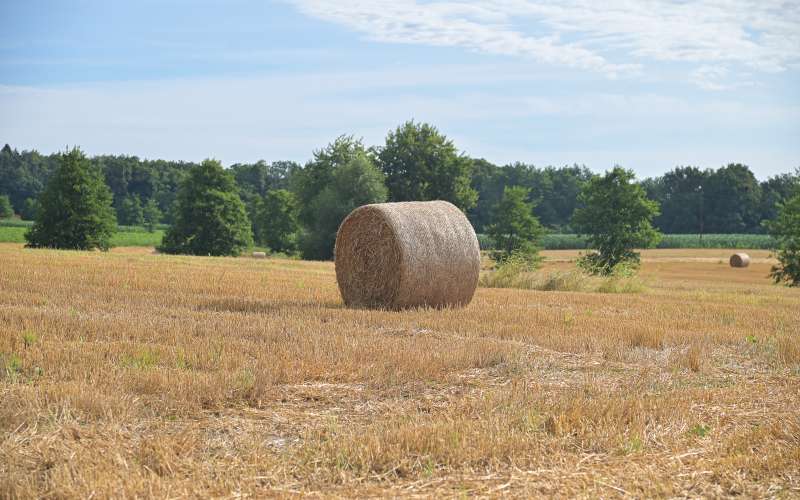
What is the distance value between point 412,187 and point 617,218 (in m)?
15.1

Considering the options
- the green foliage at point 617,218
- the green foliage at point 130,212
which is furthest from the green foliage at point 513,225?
the green foliage at point 130,212

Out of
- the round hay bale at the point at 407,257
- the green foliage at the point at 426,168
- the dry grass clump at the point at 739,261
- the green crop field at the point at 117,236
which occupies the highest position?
the green foliage at the point at 426,168

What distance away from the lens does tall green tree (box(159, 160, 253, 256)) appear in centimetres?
5966

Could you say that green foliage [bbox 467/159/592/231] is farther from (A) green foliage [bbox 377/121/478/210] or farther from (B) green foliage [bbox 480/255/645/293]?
(B) green foliage [bbox 480/255/645/293]

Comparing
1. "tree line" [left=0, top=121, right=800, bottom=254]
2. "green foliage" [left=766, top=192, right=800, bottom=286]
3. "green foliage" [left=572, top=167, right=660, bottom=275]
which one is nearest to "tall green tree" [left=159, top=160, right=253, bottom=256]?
"tree line" [left=0, top=121, right=800, bottom=254]

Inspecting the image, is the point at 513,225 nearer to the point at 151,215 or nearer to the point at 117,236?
the point at 117,236

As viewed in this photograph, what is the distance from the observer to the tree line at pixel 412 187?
208 feet

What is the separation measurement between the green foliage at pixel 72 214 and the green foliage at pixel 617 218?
30.3 meters

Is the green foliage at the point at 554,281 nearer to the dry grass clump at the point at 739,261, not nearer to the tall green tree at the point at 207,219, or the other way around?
the tall green tree at the point at 207,219

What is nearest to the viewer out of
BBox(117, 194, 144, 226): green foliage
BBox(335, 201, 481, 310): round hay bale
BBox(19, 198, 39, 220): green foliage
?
BBox(335, 201, 481, 310): round hay bale

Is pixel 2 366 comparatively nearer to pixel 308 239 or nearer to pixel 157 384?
pixel 157 384

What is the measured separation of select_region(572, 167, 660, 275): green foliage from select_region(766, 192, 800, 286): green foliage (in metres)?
7.08

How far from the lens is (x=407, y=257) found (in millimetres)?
16156

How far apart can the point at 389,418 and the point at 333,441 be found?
1001 millimetres
